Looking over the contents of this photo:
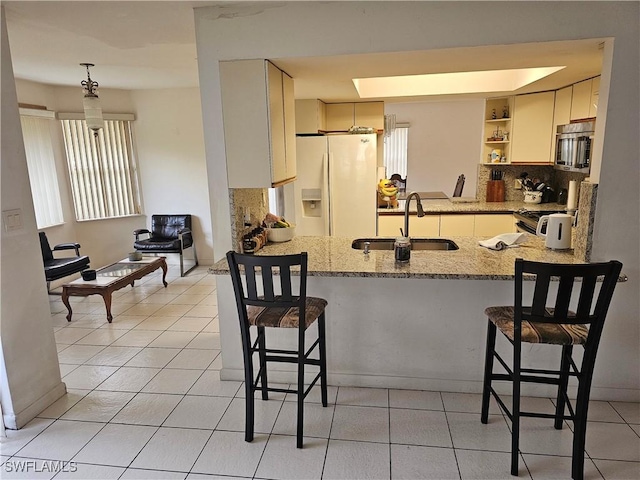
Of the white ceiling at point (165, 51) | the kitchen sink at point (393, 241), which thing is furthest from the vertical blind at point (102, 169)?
the kitchen sink at point (393, 241)

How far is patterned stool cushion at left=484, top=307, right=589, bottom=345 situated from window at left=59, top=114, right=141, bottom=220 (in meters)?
5.26

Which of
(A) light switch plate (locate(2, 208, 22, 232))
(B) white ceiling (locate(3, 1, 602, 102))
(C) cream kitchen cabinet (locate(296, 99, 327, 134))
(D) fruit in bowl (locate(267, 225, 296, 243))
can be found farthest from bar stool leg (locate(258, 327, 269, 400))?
(C) cream kitchen cabinet (locate(296, 99, 327, 134))

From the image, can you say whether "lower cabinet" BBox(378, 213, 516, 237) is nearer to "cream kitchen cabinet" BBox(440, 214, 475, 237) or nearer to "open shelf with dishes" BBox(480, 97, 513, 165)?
"cream kitchen cabinet" BBox(440, 214, 475, 237)

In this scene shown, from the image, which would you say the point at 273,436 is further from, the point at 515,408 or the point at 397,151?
the point at 397,151

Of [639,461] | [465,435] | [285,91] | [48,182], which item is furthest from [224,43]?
[48,182]

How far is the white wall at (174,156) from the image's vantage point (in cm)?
567

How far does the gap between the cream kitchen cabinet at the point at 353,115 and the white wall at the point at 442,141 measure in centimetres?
370

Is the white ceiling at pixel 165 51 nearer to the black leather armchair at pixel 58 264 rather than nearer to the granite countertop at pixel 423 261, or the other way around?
the granite countertop at pixel 423 261

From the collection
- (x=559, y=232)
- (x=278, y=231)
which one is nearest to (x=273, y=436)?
(x=278, y=231)

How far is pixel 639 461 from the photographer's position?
2088 millimetres

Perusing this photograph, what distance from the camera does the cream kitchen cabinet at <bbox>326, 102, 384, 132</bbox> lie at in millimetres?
4766

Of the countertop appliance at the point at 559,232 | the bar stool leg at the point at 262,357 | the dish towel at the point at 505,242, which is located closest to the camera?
the bar stool leg at the point at 262,357

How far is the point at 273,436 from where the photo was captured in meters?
2.33

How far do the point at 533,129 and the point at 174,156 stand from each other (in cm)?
441
